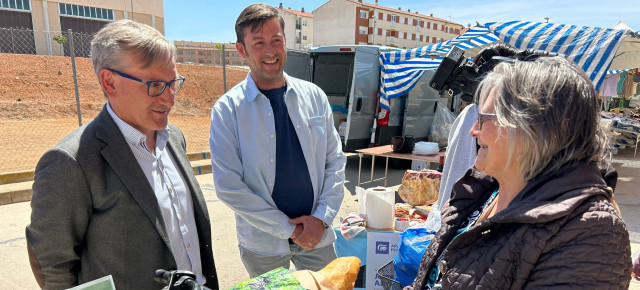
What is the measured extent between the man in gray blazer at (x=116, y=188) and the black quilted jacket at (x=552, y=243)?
102 cm

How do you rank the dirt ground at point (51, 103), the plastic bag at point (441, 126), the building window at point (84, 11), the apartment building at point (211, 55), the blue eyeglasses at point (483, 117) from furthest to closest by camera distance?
the building window at point (84, 11) → the apartment building at point (211, 55) → the dirt ground at point (51, 103) → the plastic bag at point (441, 126) → the blue eyeglasses at point (483, 117)

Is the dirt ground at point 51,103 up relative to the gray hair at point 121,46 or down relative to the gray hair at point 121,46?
down

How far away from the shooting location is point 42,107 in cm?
1532

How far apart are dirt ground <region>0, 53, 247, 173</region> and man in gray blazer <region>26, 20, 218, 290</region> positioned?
280 inches

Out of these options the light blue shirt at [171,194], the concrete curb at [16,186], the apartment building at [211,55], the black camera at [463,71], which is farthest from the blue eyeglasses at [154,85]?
the apartment building at [211,55]

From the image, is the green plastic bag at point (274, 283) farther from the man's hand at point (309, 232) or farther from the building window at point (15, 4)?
the building window at point (15, 4)

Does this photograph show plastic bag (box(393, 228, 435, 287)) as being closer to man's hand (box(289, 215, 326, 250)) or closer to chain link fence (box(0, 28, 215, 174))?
man's hand (box(289, 215, 326, 250))

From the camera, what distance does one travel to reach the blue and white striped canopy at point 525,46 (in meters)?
5.58

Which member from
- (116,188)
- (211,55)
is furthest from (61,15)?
(116,188)

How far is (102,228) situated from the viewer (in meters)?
1.26

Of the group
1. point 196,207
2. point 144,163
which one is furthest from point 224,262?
point 144,163

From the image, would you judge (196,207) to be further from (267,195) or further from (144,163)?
(267,195)

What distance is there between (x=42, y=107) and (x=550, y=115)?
18.8 m

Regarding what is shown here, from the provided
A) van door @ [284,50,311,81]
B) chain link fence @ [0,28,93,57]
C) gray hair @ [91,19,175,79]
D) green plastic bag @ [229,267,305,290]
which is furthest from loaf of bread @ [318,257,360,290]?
chain link fence @ [0,28,93,57]
